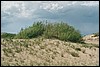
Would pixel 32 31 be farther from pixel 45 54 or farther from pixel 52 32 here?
pixel 45 54

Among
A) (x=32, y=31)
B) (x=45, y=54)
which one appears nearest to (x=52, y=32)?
(x=32, y=31)

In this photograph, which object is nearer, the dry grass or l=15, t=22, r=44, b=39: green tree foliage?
the dry grass

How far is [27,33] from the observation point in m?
32.1

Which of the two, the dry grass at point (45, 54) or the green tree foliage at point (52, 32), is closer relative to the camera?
the dry grass at point (45, 54)

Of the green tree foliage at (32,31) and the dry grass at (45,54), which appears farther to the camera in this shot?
the green tree foliage at (32,31)

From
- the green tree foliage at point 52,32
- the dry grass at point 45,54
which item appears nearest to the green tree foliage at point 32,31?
the green tree foliage at point 52,32

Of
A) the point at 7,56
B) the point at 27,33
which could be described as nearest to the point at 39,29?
the point at 27,33

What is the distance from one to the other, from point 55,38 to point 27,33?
270 centimetres

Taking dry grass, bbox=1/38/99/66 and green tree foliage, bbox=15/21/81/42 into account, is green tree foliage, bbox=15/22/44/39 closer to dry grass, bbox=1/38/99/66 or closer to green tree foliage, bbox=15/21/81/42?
green tree foliage, bbox=15/21/81/42

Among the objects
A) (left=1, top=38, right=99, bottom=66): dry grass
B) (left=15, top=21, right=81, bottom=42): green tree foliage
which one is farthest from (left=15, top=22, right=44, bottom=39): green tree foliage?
(left=1, top=38, right=99, bottom=66): dry grass

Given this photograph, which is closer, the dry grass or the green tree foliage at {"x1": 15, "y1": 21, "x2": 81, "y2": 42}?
the dry grass

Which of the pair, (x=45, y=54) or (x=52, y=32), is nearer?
(x=45, y=54)

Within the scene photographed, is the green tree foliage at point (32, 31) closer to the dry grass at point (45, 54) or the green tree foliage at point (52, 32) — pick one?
the green tree foliage at point (52, 32)

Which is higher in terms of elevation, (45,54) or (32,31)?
(32,31)
